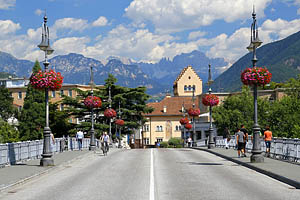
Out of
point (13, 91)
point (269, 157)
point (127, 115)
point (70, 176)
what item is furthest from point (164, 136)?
point (70, 176)

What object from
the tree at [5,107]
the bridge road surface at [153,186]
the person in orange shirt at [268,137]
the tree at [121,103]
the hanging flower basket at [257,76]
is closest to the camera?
the bridge road surface at [153,186]

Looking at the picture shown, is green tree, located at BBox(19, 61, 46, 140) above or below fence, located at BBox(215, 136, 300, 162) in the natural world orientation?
above

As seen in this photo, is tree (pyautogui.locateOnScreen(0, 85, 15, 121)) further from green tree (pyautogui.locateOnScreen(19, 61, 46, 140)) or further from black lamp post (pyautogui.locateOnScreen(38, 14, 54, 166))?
black lamp post (pyautogui.locateOnScreen(38, 14, 54, 166))

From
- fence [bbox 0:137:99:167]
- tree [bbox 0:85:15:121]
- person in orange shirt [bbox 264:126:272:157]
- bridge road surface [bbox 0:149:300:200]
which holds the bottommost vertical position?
bridge road surface [bbox 0:149:300:200]

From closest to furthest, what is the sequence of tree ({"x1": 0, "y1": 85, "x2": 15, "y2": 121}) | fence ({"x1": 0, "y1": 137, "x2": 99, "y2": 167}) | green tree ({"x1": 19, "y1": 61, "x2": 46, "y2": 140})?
fence ({"x1": 0, "y1": 137, "x2": 99, "y2": 167})
green tree ({"x1": 19, "y1": 61, "x2": 46, "y2": 140})
tree ({"x1": 0, "y1": 85, "x2": 15, "y2": 121})

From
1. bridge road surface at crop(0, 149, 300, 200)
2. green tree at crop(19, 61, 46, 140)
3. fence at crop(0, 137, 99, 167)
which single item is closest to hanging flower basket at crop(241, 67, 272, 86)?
bridge road surface at crop(0, 149, 300, 200)

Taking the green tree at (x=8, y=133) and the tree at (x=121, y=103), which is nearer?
the tree at (x=121, y=103)

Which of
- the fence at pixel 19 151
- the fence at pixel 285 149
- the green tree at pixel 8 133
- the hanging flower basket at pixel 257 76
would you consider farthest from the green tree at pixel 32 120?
the hanging flower basket at pixel 257 76

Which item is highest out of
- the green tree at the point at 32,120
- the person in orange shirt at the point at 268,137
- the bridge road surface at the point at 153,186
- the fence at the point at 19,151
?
the green tree at the point at 32,120

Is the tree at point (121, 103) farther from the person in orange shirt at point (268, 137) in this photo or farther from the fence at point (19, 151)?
the person in orange shirt at point (268, 137)

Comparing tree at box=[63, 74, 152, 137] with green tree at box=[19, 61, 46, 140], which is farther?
green tree at box=[19, 61, 46, 140]

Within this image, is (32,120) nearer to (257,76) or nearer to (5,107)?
(5,107)

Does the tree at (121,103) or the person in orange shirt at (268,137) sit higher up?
the tree at (121,103)

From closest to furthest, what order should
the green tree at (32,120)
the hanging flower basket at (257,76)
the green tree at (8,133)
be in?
the hanging flower basket at (257,76), the green tree at (8,133), the green tree at (32,120)
